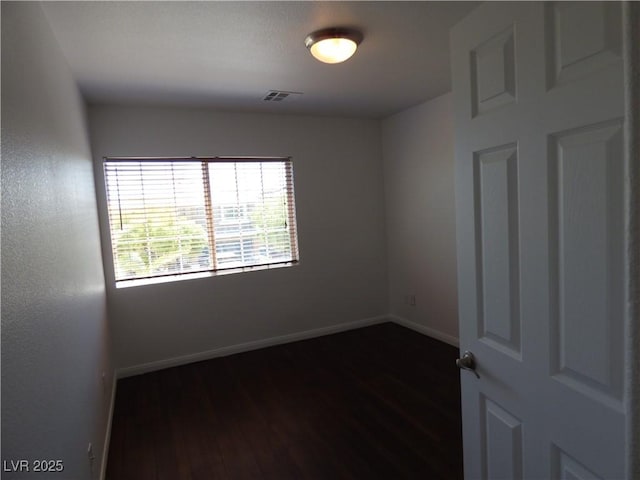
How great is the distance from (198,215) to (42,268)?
244 cm

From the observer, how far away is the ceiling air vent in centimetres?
314

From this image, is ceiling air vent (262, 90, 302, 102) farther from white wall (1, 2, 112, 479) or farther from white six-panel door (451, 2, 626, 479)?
white six-panel door (451, 2, 626, 479)

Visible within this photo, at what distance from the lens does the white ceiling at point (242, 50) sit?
5.97ft

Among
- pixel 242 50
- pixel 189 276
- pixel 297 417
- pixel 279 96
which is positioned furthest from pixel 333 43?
pixel 189 276

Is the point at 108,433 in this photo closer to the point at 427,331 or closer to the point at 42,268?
the point at 42,268

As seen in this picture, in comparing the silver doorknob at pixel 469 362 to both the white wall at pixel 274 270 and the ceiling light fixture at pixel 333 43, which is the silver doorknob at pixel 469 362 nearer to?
the ceiling light fixture at pixel 333 43

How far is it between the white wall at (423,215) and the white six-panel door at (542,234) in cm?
237

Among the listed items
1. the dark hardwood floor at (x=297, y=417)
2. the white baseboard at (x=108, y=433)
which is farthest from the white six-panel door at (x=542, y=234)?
the white baseboard at (x=108, y=433)

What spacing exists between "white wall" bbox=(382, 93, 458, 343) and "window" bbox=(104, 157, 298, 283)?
1217 mm

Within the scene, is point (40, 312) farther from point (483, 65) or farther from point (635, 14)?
point (635, 14)

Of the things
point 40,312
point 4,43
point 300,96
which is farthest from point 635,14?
point 300,96

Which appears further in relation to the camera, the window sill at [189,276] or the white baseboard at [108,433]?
the window sill at [189,276]

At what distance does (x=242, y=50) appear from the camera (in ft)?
7.38

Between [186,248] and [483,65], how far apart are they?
3.10m
